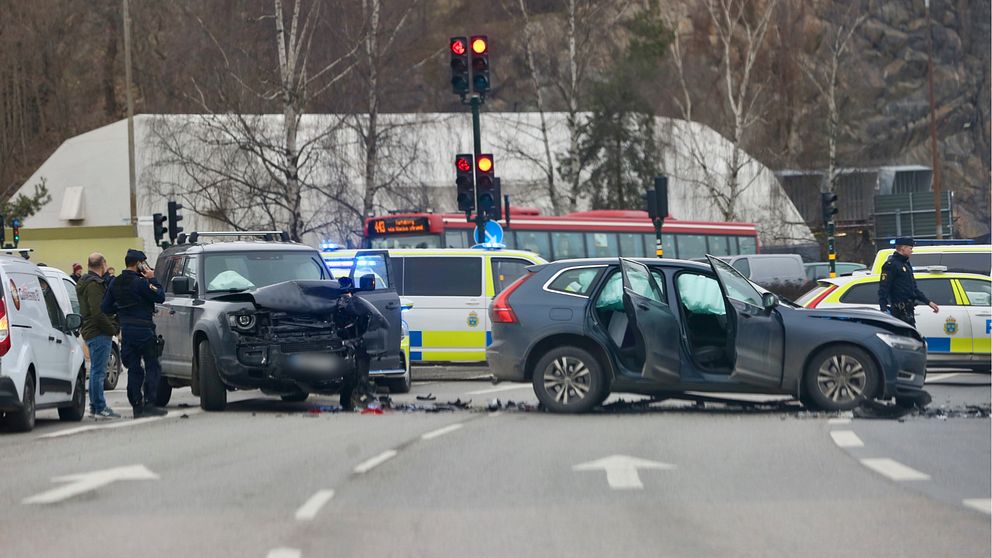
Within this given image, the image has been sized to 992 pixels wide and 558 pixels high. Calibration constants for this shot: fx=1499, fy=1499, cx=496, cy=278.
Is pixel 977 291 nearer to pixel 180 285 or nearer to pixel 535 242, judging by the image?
pixel 180 285

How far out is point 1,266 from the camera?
46.4ft

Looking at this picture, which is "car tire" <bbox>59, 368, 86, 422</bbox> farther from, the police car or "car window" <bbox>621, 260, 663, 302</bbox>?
the police car

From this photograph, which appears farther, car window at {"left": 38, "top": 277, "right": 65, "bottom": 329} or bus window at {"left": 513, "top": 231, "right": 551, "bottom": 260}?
bus window at {"left": 513, "top": 231, "right": 551, "bottom": 260}

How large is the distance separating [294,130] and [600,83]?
85.2 feet

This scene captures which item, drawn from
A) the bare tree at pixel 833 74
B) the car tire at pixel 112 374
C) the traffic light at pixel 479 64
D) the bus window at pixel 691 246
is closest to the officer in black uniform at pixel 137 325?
the car tire at pixel 112 374

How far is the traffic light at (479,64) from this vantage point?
78.9 ft

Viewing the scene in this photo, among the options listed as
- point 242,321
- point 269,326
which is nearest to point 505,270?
point 269,326

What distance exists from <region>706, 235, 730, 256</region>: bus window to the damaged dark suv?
28086 mm

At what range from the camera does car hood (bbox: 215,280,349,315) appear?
16.0 metres

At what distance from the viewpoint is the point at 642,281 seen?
50.6 ft

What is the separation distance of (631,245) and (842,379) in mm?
26831

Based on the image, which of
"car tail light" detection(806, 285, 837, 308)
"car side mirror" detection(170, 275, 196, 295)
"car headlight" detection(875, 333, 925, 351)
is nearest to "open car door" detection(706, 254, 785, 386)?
"car headlight" detection(875, 333, 925, 351)

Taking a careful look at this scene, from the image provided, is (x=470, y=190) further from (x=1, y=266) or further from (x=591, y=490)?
(x=591, y=490)

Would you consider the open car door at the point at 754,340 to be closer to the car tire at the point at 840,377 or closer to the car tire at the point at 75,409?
the car tire at the point at 840,377
